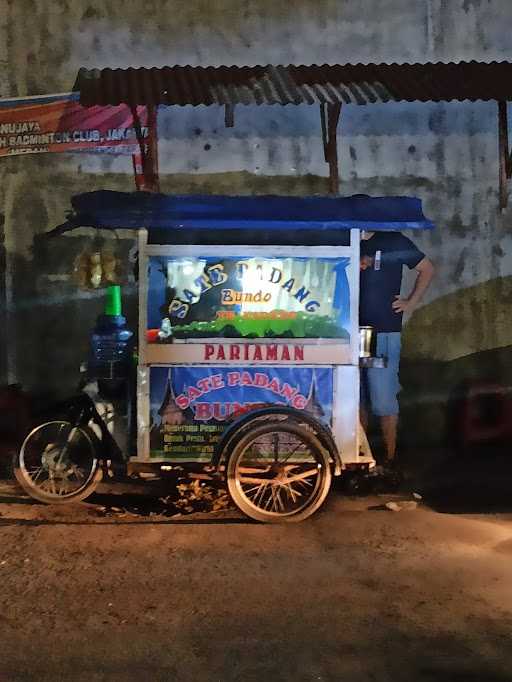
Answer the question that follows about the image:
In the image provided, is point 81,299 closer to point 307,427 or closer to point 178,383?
point 178,383

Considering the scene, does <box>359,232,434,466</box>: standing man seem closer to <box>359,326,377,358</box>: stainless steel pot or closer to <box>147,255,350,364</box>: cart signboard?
<box>359,326,377,358</box>: stainless steel pot

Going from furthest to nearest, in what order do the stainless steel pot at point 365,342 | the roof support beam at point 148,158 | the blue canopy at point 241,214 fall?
1. the roof support beam at point 148,158
2. the stainless steel pot at point 365,342
3. the blue canopy at point 241,214

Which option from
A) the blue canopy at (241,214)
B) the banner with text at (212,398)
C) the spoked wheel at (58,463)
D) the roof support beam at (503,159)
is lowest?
the spoked wheel at (58,463)

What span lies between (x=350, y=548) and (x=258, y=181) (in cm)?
384

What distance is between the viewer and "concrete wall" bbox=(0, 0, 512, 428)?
7020mm

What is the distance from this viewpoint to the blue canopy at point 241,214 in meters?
4.97

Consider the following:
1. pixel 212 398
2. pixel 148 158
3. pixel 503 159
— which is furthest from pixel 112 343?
pixel 503 159

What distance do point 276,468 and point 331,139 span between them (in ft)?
11.2

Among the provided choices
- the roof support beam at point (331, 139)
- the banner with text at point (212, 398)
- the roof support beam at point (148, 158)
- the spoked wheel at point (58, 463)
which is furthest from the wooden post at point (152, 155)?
the spoked wheel at point (58, 463)

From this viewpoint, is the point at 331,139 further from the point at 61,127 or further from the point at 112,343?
the point at 112,343

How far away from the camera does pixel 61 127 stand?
6.98 metres

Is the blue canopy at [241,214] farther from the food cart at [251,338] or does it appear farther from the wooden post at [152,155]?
the wooden post at [152,155]

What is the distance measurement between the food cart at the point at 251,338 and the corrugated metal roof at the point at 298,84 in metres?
1.40

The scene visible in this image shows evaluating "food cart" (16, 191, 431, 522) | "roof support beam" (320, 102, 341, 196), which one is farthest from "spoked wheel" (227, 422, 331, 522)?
"roof support beam" (320, 102, 341, 196)
